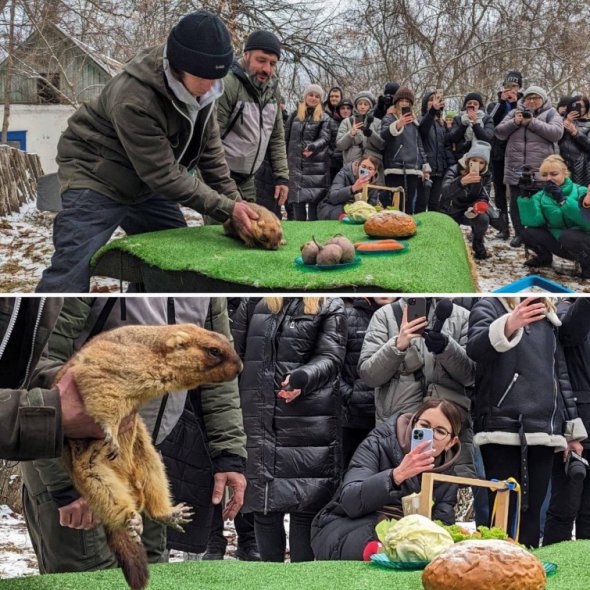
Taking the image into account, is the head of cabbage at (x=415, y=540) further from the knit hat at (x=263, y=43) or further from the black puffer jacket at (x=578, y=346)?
the knit hat at (x=263, y=43)

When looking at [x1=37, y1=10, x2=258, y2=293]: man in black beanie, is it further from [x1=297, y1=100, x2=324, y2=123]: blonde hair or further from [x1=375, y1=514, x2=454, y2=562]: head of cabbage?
[x1=297, y1=100, x2=324, y2=123]: blonde hair

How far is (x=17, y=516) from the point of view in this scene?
1.42 m

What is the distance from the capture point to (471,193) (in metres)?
5.70

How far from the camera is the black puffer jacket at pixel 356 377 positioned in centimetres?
167

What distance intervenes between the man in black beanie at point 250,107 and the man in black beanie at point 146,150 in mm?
944

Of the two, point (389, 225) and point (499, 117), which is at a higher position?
point (499, 117)

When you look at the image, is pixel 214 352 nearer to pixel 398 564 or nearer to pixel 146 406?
pixel 146 406

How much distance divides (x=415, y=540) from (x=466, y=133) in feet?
19.6

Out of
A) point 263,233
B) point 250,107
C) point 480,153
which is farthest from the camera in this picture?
point 480,153

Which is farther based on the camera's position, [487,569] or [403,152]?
[403,152]

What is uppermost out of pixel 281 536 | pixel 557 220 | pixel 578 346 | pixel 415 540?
pixel 557 220

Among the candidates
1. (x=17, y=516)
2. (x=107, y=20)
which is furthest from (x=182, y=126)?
(x=107, y=20)

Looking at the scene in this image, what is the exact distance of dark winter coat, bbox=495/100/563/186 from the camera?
20.4 ft

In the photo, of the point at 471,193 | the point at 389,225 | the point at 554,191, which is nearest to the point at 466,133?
the point at 471,193
